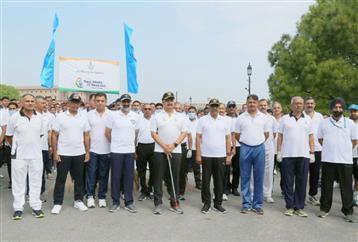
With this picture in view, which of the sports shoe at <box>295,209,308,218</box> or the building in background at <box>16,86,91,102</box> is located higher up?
the building in background at <box>16,86,91,102</box>

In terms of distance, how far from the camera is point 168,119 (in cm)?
646

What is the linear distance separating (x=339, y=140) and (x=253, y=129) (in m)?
1.44

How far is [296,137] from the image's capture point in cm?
632


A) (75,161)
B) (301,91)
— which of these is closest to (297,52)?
(301,91)

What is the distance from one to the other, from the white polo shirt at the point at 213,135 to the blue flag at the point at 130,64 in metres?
6.01

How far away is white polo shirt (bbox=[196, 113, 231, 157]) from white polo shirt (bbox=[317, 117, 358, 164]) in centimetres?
173

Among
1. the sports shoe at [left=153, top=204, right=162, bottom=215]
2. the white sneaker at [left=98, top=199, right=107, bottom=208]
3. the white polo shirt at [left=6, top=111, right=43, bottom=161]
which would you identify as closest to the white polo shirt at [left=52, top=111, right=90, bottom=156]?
the white polo shirt at [left=6, top=111, right=43, bottom=161]

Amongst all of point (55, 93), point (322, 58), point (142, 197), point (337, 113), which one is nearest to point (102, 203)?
point (142, 197)

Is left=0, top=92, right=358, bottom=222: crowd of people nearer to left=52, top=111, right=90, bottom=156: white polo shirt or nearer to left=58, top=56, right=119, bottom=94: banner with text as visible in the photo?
left=52, top=111, right=90, bottom=156: white polo shirt

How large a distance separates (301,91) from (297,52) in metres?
2.30

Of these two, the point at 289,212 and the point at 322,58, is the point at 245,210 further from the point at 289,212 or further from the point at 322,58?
the point at 322,58

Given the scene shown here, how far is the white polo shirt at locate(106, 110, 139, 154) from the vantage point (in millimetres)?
6465

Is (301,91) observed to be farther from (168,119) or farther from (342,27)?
(168,119)

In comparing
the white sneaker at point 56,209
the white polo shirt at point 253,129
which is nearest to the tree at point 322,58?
the white polo shirt at point 253,129
